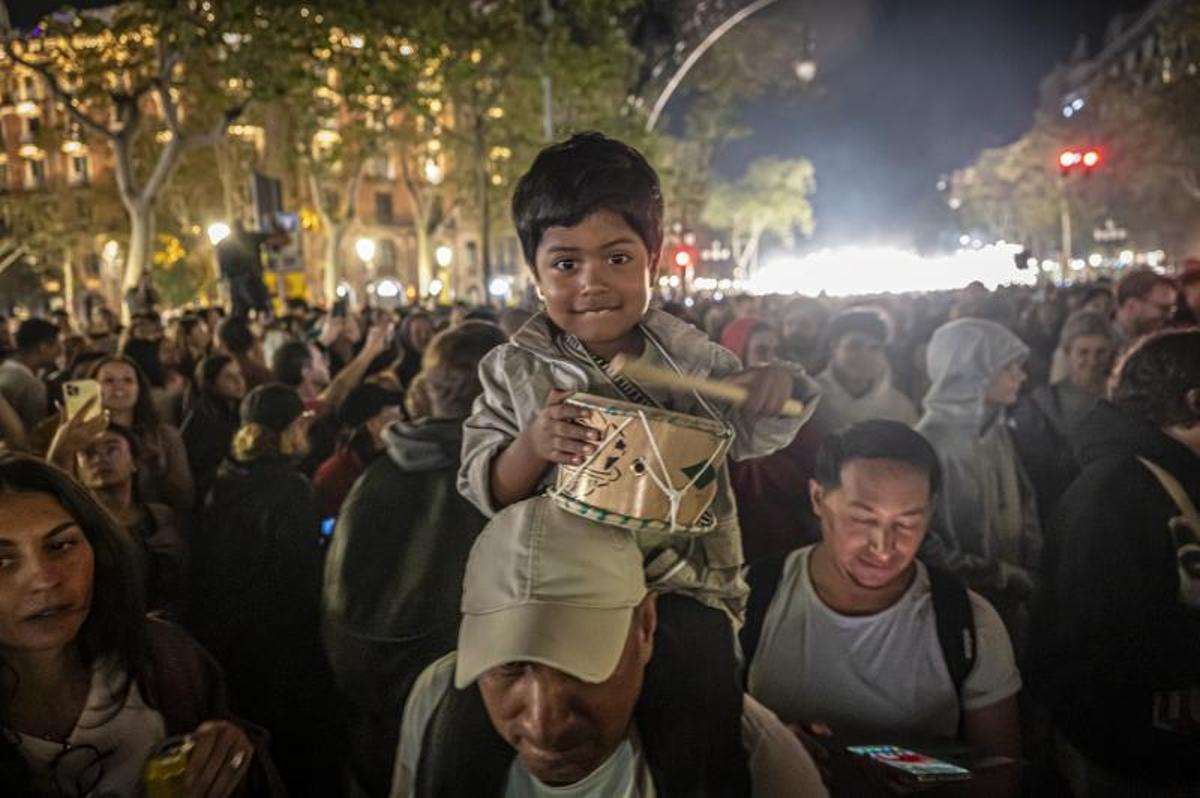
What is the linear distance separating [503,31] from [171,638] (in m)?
20.8

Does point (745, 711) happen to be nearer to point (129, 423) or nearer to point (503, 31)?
point (129, 423)

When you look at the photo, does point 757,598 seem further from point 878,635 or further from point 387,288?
point 387,288

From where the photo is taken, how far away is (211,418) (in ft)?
22.6

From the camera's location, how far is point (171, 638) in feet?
9.52

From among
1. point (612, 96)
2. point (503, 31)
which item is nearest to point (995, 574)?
point (503, 31)

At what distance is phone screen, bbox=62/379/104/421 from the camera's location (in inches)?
160

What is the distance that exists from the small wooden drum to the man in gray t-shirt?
134 cm

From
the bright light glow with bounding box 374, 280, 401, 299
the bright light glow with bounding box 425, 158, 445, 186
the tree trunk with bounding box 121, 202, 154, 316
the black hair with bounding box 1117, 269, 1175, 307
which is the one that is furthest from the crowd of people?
the bright light glow with bounding box 374, 280, 401, 299

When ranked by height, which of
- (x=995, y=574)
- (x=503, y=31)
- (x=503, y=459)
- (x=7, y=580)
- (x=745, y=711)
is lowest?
(x=995, y=574)

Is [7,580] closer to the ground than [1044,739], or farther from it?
farther from it

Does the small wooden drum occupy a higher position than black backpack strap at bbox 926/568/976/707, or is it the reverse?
the small wooden drum

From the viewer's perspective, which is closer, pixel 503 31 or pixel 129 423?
pixel 129 423

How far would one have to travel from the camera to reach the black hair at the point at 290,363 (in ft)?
25.9

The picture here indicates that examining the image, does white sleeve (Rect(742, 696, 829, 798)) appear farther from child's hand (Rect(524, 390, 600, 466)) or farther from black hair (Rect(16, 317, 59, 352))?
black hair (Rect(16, 317, 59, 352))
